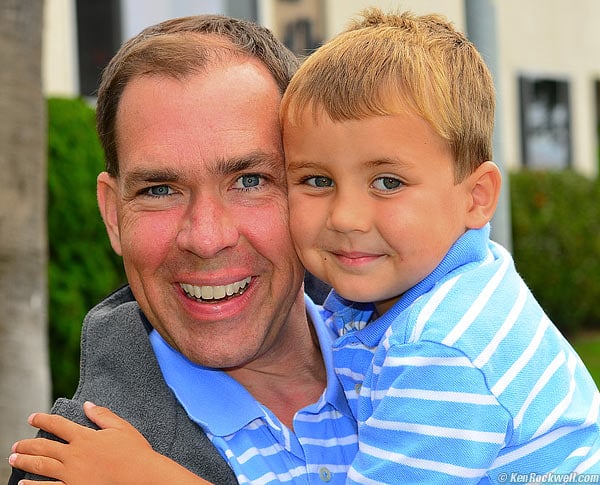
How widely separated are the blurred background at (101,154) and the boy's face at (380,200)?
0.56 m

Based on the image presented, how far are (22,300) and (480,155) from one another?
3500 millimetres

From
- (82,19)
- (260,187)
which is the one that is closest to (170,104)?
(260,187)

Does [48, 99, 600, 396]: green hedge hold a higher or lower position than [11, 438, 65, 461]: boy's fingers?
lower

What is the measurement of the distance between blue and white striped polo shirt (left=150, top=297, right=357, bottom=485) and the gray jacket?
0.13ft

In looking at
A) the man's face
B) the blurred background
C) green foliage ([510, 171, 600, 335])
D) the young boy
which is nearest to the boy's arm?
the man's face

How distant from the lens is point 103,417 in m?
2.58

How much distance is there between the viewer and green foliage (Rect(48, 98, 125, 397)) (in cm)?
728

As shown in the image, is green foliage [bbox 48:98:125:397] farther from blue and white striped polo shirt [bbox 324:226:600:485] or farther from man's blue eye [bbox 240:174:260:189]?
blue and white striped polo shirt [bbox 324:226:600:485]

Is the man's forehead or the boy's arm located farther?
the man's forehead

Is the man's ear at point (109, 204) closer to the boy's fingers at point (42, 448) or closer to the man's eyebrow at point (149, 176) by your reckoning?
the man's eyebrow at point (149, 176)

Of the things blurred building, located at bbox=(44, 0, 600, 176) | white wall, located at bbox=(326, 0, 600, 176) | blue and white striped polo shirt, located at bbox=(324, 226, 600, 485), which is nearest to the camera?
blue and white striped polo shirt, located at bbox=(324, 226, 600, 485)

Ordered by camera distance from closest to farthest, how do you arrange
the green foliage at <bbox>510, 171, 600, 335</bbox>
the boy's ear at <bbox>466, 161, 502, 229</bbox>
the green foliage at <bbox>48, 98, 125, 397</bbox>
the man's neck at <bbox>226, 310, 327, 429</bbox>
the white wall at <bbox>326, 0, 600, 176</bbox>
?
1. the boy's ear at <bbox>466, 161, 502, 229</bbox>
2. the man's neck at <bbox>226, 310, 327, 429</bbox>
3. the green foliage at <bbox>48, 98, 125, 397</bbox>
4. the green foliage at <bbox>510, 171, 600, 335</bbox>
5. the white wall at <bbox>326, 0, 600, 176</bbox>

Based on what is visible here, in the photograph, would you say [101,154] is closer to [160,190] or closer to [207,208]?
[160,190]

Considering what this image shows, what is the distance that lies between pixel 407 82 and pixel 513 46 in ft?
43.7
